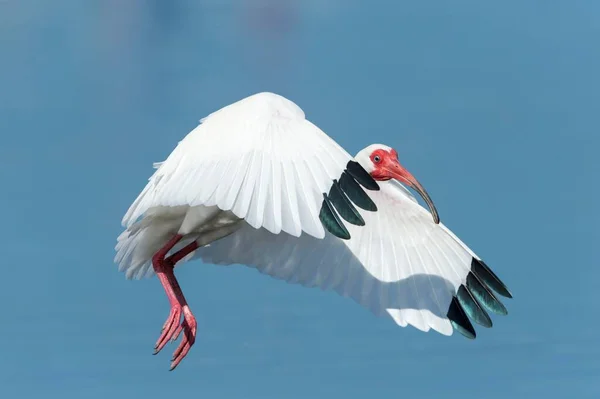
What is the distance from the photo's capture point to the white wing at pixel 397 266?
59.1 ft

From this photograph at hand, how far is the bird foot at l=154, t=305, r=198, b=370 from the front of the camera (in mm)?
17125

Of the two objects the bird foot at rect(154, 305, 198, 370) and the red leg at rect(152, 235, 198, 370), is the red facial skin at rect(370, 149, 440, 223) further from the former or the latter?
the bird foot at rect(154, 305, 198, 370)

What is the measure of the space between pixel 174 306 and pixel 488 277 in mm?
3425

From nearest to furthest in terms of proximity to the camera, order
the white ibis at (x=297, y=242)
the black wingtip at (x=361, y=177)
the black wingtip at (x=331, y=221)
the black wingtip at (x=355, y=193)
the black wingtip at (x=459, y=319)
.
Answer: the black wingtip at (x=331, y=221) → the black wingtip at (x=355, y=193) → the black wingtip at (x=361, y=177) → the white ibis at (x=297, y=242) → the black wingtip at (x=459, y=319)

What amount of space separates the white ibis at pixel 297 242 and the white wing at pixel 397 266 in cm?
1

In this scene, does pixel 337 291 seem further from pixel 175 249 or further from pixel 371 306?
pixel 175 249

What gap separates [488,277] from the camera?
707 inches

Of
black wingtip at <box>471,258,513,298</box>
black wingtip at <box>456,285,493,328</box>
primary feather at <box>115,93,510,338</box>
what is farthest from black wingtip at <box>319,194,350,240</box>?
black wingtip at <box>456,285,493,328</box>

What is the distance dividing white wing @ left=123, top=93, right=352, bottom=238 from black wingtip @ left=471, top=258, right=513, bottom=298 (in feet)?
11.1

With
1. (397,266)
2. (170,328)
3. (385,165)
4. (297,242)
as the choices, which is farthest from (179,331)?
(385,165)

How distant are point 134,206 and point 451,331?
3978 mm

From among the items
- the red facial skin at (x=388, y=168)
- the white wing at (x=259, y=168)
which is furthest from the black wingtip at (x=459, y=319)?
the white wing at (x=259, y=168)

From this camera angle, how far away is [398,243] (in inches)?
714

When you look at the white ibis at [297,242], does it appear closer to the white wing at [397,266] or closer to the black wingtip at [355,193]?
the white wing at [397,266]
